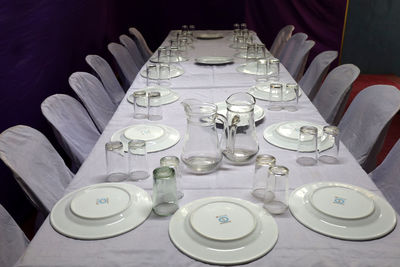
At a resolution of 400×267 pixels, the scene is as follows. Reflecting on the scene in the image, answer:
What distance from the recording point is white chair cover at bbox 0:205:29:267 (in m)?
1.15

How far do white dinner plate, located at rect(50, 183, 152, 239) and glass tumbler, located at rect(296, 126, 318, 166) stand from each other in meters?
0.58

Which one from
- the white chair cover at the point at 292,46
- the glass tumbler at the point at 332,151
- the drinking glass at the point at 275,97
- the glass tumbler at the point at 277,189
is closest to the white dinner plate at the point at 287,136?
the glass tumbler at the point at 332,151

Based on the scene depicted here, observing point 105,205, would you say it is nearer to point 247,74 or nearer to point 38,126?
point 247,74

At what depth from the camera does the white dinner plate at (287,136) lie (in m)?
1.41

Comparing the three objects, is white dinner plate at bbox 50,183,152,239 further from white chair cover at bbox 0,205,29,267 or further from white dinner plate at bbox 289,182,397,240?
white dinner plate at bbox 289,182,397,240

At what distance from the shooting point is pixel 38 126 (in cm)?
272

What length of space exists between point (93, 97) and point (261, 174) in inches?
59.2

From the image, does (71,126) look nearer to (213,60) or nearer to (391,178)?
(213,60)

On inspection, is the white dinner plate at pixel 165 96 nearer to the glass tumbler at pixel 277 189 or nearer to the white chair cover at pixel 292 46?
the glass tumbler at pixel 277 189

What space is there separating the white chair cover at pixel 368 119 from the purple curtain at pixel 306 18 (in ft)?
11.9

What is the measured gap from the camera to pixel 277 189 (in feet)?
3.56

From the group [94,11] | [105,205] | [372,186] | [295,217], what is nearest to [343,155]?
[372,186]

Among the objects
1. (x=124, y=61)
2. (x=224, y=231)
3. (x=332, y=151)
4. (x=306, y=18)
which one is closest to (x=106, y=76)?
(x=124, y=61)

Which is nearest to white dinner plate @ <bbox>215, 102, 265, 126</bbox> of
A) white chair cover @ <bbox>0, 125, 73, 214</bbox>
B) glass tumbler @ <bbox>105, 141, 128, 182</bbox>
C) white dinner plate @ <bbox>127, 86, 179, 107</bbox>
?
white dinner plate @ <bbox>127, 86, 179, 107</bbox>
